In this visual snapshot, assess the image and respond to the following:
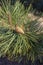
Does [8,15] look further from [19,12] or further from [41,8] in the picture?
[41,8]

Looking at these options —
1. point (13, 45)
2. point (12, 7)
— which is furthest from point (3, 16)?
point (13, 45)

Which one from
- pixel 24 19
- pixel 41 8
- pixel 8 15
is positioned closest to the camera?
pixel 8 15

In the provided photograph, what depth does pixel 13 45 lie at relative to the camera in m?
1.59

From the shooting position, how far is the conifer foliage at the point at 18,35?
153 cm

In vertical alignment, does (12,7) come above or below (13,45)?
above

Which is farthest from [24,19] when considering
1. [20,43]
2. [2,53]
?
[2,53]

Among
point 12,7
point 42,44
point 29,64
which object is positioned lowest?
point 29,64

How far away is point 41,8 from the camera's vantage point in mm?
2463

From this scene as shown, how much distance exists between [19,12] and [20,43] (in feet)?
0.70

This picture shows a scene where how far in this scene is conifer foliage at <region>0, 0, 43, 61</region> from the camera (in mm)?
1531

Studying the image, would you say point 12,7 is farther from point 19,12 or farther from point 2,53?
point 2,53

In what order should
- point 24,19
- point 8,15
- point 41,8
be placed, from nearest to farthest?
point 8,15 < point 24,19 < point 41,8

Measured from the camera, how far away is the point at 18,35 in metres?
1.53

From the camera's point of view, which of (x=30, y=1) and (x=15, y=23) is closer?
(x=15, y=23)
